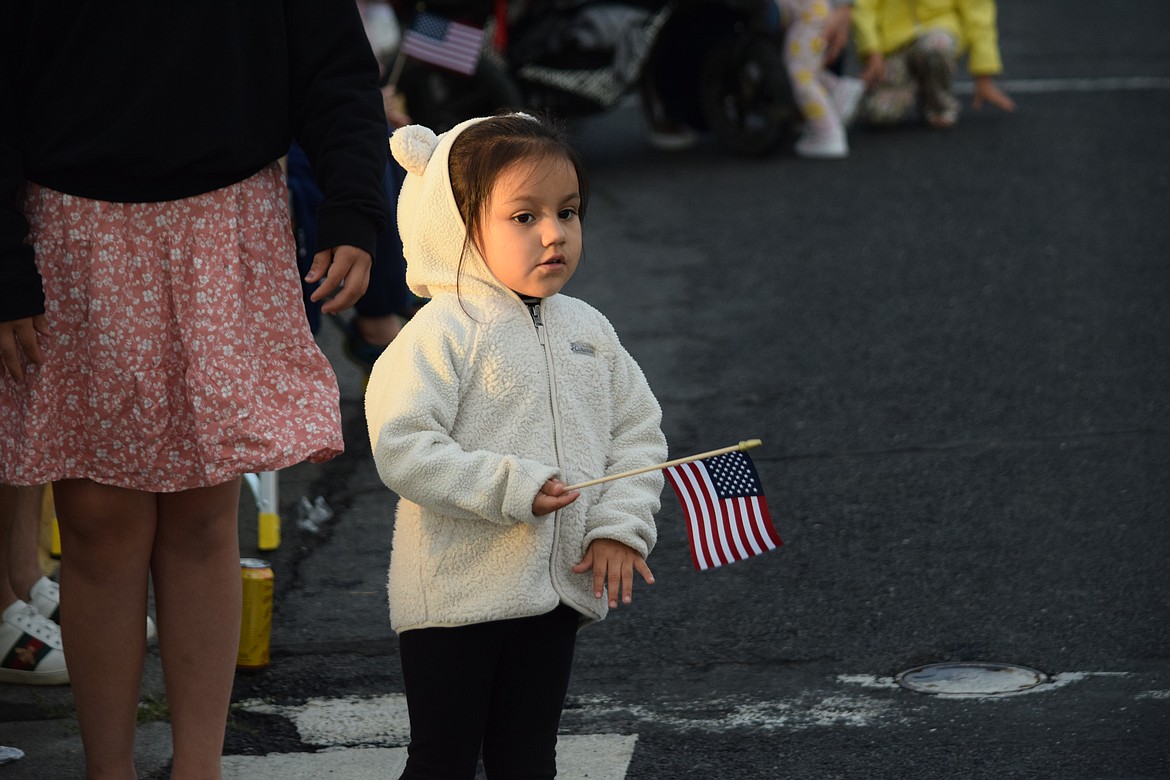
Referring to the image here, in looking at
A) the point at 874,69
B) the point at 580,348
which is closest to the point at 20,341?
the point at 580,348

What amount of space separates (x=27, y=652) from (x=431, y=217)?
1.69m

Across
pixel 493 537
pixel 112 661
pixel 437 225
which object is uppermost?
pixel 437 225

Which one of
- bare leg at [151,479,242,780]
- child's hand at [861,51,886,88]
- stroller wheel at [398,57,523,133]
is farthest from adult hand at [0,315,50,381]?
child's hand at [861,51,886,88]

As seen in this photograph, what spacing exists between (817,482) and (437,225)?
2.67 meters

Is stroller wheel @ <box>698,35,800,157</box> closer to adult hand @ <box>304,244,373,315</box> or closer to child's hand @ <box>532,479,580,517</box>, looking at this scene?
adult hand @ <box>304,244,373,315</box>

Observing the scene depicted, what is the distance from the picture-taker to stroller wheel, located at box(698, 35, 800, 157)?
9219mm

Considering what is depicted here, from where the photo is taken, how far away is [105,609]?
289 centimetres

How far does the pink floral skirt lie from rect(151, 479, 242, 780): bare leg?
0.12 meters

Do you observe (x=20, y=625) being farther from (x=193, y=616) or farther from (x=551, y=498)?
(x=551, y=498)

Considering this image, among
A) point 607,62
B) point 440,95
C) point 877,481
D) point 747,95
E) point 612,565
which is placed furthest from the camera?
point 747,95

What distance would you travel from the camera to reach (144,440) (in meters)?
2.81

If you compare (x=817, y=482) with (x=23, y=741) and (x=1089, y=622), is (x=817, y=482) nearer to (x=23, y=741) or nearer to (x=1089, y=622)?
(x=1089, y=622)

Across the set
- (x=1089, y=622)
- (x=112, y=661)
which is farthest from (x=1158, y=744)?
(x=112, y=661)

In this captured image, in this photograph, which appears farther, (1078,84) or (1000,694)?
(1078,84)
